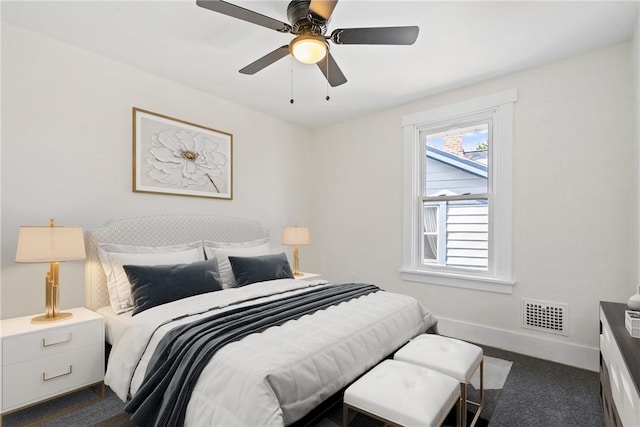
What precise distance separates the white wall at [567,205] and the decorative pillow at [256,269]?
5.59ft

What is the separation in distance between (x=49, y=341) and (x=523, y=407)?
3126 mm

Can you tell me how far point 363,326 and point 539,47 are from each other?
2679 mm

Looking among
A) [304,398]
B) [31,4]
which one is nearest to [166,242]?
[31,4]

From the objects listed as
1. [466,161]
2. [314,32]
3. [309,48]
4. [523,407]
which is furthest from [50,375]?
[466,161]

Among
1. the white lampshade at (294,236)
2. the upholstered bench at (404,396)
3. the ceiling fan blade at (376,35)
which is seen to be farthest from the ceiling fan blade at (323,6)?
the white lampshade at (294,236)

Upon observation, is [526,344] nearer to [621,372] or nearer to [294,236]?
[621,372]

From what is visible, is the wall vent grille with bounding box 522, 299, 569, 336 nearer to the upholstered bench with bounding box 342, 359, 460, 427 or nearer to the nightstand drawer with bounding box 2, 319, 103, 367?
the upholstered bench with bounding box 342, 359, 460, 427

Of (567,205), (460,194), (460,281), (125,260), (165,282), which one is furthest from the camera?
(460,194)

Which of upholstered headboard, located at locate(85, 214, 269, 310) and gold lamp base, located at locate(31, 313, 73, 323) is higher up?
upholstered headboard, located at locate(85, 214, 269, 310)

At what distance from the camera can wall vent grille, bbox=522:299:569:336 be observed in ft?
9.58

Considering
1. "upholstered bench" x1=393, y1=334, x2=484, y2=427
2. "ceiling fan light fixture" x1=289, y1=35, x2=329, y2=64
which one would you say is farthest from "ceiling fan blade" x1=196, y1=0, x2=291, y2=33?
"upholstered bench" x1=393, y1=334, x2=484, y2=427

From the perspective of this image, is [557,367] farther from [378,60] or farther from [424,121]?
[378,60]

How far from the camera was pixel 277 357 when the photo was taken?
→ 1.54m

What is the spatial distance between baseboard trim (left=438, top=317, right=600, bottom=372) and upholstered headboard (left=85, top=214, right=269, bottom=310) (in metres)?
2.47
